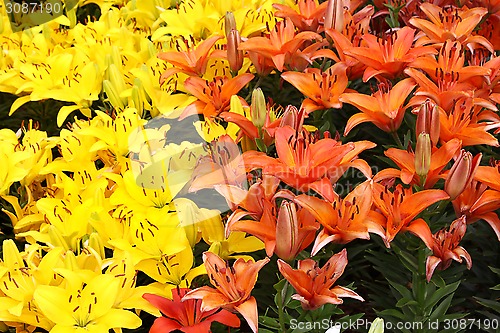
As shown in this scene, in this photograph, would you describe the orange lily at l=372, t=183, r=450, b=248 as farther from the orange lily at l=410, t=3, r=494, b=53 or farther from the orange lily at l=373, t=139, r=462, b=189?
the orange lily at l=410, t=3, r=494, b=53

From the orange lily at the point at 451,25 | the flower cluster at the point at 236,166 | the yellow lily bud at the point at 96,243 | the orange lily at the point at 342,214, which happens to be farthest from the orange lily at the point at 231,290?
the orange lily at the point at 451,25

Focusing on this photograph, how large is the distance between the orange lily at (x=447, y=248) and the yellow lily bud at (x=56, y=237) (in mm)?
642

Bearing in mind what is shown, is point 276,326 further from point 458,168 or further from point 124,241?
point 458,168

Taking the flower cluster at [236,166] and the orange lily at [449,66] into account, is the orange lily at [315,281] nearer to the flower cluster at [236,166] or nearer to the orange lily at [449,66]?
the flower cluster at [236,166]

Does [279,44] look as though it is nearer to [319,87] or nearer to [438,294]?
[319,87]

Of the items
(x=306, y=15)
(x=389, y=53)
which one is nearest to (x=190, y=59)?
(x=306, y=15)

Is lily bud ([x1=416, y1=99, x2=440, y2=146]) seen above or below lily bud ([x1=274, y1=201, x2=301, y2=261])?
above

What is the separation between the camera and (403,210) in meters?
1.12

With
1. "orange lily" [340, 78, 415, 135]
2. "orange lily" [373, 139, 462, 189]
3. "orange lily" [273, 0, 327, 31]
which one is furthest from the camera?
"orange lily" [273, 0, 327, 31]

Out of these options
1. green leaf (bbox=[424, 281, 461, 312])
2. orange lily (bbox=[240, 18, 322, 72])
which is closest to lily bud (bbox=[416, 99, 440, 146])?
green leaf (bbox=[424, 281, 461, 312])

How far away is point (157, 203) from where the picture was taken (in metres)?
1.29

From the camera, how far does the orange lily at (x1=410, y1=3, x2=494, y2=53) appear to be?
148 cm

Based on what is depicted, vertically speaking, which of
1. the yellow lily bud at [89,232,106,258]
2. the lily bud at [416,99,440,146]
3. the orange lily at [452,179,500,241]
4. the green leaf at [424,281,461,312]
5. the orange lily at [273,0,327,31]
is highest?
the orange lily at [273,0,327,31]

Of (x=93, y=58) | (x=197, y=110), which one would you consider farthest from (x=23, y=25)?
(x=197, y=110)
